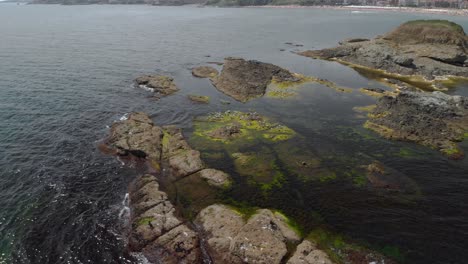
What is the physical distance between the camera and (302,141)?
140 ft

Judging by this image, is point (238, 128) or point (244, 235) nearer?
point (244, 235)

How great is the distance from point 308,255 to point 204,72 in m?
58.9

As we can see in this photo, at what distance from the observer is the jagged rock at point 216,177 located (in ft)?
109

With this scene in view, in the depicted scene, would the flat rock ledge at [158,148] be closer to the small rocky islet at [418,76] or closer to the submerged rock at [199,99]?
the submerged rock at [199,99]

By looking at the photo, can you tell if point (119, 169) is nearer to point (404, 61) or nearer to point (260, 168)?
point (260, 168)

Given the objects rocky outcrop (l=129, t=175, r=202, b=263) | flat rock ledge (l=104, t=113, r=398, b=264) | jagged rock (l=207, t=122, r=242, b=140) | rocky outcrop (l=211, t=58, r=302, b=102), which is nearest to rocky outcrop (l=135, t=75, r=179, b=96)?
rocky outcrop (l=211, t=58, r=302, b=102)

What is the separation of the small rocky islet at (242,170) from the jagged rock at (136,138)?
0.13 meters

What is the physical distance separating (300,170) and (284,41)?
106569mm

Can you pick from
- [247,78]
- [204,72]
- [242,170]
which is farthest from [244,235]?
[204,72]

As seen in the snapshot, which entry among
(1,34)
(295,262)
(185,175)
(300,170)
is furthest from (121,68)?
(1,34)

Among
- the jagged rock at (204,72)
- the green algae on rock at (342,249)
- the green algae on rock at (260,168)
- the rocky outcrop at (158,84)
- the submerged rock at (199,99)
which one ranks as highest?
the jagged rock at (204,72)

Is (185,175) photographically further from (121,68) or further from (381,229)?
(121,68)

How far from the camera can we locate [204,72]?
76312 mm

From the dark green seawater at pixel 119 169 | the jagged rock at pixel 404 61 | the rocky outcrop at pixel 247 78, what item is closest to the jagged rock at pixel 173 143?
the dark green seawater at pixel 119 169
